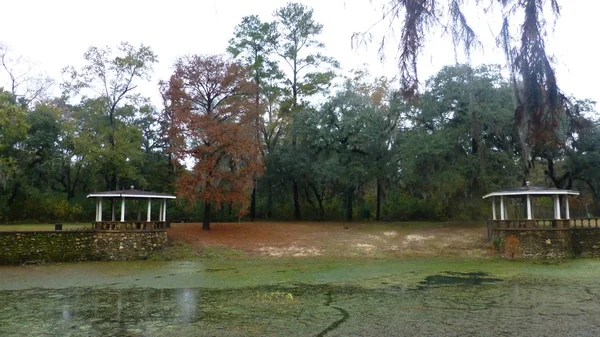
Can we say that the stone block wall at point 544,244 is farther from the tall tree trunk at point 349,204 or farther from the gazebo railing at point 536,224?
the tall tree trunk at point 349,204

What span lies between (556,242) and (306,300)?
14649 millimetres

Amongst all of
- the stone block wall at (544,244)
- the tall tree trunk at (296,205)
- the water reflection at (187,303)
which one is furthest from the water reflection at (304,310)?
the tall tree trunk at (296,205)

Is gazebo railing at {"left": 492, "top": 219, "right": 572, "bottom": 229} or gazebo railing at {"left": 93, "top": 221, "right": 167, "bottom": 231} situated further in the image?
gazebo railing at {"left": 93, "top": 221, "right": 167, "bottom": 231}

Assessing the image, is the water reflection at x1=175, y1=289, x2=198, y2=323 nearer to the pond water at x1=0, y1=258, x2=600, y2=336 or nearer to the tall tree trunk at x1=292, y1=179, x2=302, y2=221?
the pond water at x1=0, y1=258, x2=600, y2=336

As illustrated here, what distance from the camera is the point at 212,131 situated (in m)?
23.4

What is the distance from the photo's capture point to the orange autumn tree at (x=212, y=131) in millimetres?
23547

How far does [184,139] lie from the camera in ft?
79.2

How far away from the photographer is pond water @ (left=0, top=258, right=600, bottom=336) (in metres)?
7.27

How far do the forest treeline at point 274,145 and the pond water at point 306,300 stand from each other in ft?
26.6

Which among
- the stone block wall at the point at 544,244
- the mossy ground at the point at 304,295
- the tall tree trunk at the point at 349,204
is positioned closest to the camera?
the mossy ground at the point at 304,295

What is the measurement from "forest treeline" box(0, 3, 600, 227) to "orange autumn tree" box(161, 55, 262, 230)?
75mm

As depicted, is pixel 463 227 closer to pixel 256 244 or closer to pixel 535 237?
pixel 535 237

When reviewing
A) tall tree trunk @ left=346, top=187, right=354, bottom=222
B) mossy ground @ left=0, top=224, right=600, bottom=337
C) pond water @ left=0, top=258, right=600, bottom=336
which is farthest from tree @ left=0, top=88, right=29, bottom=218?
tall tree trunk @ left=346, top=187, right=354, bottom=222

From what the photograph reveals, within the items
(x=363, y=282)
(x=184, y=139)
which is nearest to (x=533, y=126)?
(x=363, y=282)
